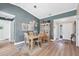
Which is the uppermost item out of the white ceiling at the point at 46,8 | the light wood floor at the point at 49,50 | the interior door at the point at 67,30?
the white ceiling at the point at 46,8

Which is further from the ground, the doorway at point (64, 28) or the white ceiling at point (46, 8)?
the white ceiling at point (46, 8)

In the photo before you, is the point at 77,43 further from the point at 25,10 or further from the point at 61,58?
the point at 25,10

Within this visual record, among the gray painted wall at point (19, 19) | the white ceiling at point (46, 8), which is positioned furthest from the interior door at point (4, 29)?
the white ceiling at point (46, 8)

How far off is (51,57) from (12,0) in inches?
59.2

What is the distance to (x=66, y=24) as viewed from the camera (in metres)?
2.22

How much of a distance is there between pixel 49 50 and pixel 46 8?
945 millimetres

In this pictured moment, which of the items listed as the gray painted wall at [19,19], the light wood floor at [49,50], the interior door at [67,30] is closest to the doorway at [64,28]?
the interior door at [67,30]

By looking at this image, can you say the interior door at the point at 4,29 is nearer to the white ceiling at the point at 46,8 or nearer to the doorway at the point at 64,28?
the white ceiling at the point at 46,8

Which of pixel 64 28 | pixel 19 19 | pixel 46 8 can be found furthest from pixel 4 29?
pixel 64 28

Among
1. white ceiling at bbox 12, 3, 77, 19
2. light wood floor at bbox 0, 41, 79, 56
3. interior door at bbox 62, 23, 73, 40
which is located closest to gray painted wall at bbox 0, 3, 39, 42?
white ceiling at bbox 12, 3, 77, 19

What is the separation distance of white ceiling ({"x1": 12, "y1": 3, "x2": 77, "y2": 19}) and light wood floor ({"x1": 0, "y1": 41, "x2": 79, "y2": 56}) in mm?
704

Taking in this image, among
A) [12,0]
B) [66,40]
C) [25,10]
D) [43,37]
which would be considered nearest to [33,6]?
[25,10]

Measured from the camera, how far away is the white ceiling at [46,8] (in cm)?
218

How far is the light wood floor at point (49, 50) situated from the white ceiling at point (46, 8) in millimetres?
704
